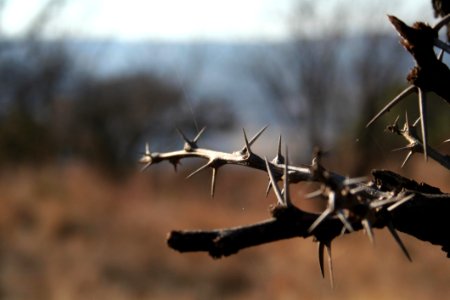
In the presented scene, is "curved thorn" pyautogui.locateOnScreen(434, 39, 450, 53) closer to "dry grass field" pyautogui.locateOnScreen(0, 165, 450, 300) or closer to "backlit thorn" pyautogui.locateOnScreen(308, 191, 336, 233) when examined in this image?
"backlit thorn" pyautogui.locateOnScreen(308, 191, 336, 233)

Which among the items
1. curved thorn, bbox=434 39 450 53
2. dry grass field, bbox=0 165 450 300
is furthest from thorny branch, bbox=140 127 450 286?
dry grass field, bbox=0 165 450 300

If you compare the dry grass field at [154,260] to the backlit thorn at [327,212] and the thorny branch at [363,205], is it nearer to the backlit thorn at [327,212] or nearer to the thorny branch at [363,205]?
the thorny branch at [363,205]

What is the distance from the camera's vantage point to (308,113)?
66.1 feet

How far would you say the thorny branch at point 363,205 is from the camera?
2.78 feet

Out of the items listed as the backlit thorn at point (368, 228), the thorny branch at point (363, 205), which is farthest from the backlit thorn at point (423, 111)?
the backlit thorn at point (368, 228)

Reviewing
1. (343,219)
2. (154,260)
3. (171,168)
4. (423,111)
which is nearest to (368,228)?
(343,219)

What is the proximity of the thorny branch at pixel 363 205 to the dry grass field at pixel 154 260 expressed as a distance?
569 cm

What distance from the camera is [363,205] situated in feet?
2.85

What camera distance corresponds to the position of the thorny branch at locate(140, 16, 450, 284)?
0.85 m

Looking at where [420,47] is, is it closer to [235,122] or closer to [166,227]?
[166,227]

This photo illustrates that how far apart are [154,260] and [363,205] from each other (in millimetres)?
10084

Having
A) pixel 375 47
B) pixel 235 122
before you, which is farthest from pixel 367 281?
pixel 235 122

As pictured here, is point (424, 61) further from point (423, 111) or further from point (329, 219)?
point (329, 219)

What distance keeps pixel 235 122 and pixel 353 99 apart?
14.1 meters
